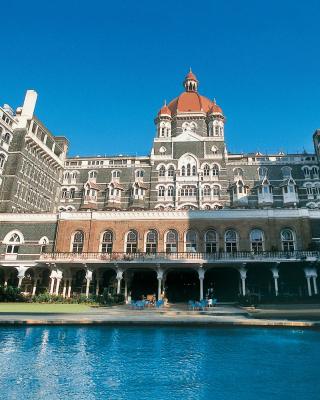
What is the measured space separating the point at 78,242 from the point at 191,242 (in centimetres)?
1234

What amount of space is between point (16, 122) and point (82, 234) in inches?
883

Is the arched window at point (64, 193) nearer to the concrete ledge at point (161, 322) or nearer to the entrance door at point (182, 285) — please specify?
the entrance door at point (182, 285)

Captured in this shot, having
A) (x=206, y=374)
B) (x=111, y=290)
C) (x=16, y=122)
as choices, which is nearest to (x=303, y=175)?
(x=111, y=290)

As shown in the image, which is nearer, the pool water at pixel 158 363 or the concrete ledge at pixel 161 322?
the pool water at pixel 158 363

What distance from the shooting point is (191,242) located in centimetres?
3600

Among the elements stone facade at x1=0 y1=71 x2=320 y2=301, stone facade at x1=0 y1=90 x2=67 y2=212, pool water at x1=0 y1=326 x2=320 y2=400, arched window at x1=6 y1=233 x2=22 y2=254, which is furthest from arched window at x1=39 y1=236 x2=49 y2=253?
pool water at x1=0 y1=326 x2=320 y2=400

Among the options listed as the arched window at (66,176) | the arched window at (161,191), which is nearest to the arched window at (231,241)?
the arched window at (161,191)

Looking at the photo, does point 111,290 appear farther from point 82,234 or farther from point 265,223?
point 265,223

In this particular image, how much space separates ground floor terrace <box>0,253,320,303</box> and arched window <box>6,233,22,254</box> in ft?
5.95

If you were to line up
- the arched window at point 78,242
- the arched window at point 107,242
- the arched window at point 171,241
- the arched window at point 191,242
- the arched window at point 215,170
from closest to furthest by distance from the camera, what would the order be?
the arched window at point 191,242 → the arched window at point 171,241 → the arched window at point 107,242 → the arched window at point 78,242 → the arched window at point 215,170

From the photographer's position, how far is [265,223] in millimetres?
35750

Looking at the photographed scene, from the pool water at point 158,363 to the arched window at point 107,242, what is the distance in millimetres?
21462

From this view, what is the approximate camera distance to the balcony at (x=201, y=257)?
104 feet

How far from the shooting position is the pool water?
8.13 meters
